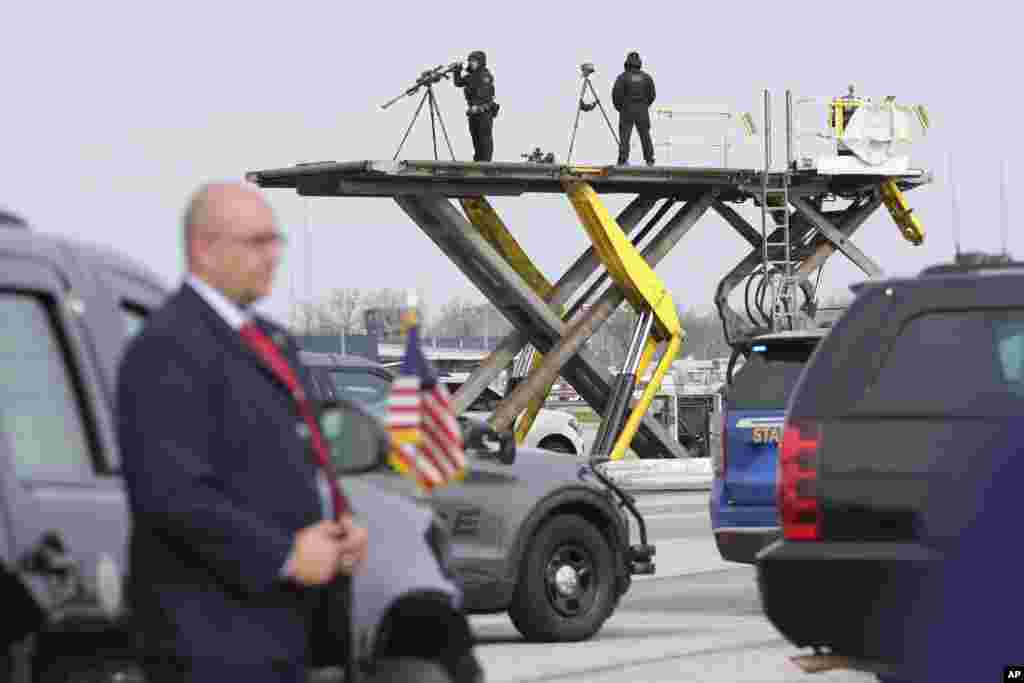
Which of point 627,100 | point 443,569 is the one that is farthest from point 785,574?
point 627,100

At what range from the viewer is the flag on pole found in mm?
5449

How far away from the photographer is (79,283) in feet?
18.5

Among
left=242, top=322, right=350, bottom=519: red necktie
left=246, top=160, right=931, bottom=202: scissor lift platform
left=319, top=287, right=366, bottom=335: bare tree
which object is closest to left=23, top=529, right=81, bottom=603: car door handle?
left=242, top=322, right=350, bottom=519: red necktie

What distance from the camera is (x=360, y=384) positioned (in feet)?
48.9

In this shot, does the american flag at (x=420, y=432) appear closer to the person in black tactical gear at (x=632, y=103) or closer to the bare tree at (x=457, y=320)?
the person in black tactical gear at (x=632, y=103)

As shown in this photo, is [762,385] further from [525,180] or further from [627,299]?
[627,299]

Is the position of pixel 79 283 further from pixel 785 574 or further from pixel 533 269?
pixel 533 269

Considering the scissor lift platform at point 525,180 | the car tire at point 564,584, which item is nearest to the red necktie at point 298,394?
the car tire at point 564,584

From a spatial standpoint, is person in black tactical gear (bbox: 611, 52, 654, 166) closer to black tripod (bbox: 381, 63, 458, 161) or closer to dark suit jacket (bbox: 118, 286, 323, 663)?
black tripod (bbox: 381, 63, 458, 161)

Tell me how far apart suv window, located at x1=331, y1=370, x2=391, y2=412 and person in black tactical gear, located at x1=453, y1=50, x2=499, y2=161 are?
1687 cm

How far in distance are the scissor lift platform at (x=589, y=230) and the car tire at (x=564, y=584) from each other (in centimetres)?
1701

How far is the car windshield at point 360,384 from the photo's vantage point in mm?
14594

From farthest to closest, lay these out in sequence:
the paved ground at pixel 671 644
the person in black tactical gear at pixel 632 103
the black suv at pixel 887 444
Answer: the person in black tactical gear at pixel 632 103 → the paved ground at pixel 671 644 → the black suv at pixel 887 444

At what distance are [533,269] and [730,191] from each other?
3111 mm
